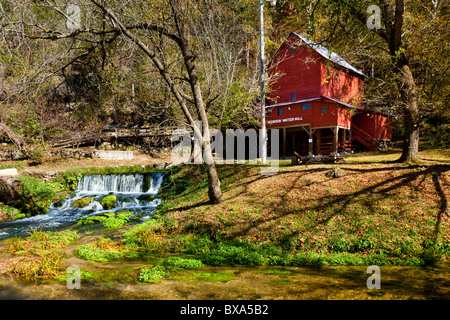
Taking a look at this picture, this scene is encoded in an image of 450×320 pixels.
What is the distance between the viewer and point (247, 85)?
62.6 ft

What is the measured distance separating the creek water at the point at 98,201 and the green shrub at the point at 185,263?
582 centimetres

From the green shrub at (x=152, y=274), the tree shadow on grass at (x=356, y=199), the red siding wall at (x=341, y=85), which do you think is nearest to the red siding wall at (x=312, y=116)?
the red siding wall at (x=341, y=85)

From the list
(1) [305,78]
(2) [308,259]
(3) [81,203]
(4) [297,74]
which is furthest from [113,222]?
(4) [297,74]

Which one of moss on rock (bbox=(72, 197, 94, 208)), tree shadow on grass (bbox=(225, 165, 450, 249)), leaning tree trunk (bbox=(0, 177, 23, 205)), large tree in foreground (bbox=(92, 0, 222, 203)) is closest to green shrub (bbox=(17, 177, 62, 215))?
leaning tree trunk (bbox=(0, 177, 23, 205))

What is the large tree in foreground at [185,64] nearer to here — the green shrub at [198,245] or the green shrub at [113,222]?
the green shrub at [198,245]

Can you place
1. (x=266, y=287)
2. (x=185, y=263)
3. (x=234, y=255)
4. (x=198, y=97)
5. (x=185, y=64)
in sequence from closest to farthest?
(x=266, y=287) → (x=185, y=263) → (x=234, y=255) → (x=185, y=64) → (x=198, y=97)

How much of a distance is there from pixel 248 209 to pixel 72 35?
900cm

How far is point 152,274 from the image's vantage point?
20.2 feet

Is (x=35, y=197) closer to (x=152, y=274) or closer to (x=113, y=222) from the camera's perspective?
(x=113, y=222)

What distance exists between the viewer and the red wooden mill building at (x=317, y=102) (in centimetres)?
2286

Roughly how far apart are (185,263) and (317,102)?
20652 mm

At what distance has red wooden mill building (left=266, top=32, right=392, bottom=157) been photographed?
22859 mm

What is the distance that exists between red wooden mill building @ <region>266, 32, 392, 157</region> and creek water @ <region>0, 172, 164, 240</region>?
1437cm
